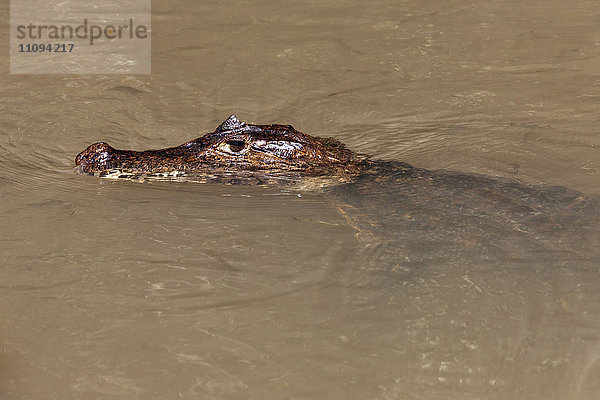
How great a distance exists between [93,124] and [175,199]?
2.24m

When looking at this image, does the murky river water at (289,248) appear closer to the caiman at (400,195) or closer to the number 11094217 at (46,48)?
the caiman at (400,195)

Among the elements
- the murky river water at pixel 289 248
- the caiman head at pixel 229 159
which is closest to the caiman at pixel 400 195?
the caiman head at pixel 229 159

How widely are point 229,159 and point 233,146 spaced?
108 mm

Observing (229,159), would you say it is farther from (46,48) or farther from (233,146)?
(46,48)

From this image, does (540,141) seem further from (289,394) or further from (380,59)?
(289,394)

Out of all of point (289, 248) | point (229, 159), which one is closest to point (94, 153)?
point (229, 159)

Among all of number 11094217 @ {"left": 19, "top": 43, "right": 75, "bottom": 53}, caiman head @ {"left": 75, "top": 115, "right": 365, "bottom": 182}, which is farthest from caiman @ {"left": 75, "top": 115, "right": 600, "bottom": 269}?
number 11094217 @ {"left": 19, "top": 43, "right": 75, "bottom": 53}

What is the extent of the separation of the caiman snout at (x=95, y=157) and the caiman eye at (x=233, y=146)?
2.90 ft

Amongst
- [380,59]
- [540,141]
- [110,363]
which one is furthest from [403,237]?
[380,59]

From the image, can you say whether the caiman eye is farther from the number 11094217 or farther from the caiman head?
the number 11094217

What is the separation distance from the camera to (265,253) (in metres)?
4.11

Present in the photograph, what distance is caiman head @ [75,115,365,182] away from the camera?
536cm

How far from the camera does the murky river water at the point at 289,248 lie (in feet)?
10.1

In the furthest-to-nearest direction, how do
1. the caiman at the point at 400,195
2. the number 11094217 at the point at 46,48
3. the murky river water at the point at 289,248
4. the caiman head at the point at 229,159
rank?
the number 11094217 at the point at 46,48 → the caiman head at the point at 229,159 → the caiman at the point at 400,195 → the murky river water at the point at 289,248
